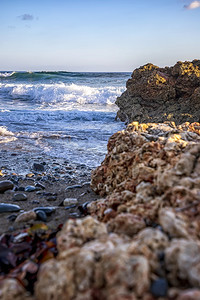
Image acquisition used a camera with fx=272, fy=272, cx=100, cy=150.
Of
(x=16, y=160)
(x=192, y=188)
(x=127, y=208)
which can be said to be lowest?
(x=16, y=160)

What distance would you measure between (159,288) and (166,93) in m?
9.21

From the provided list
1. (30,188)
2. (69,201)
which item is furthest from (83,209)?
(30,188)

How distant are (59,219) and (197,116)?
6.88 m

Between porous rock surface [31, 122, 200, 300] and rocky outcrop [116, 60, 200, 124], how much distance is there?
6.79 meters

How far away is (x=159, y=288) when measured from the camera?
115 cm

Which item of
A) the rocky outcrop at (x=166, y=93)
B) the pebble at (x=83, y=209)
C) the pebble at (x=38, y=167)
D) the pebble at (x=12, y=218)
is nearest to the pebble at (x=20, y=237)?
the pebble at (x=12, y=218)

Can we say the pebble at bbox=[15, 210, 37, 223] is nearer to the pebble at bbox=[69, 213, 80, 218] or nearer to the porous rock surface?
the pebble at bbox=[69, 213, 80, 218]

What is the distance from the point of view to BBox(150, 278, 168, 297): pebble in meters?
1.13

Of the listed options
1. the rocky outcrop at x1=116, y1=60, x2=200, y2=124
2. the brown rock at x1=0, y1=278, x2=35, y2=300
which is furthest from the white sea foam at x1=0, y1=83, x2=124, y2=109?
the brown rock at x1=0, y1=278, x2=35, y2=300

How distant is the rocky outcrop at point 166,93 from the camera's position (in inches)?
353

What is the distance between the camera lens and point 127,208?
200 centimetres

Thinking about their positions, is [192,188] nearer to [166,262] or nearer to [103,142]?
[166,262]

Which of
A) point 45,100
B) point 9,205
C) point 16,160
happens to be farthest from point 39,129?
point 45,100

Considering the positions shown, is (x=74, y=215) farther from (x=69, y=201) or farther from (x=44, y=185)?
(x=44, y=185)
